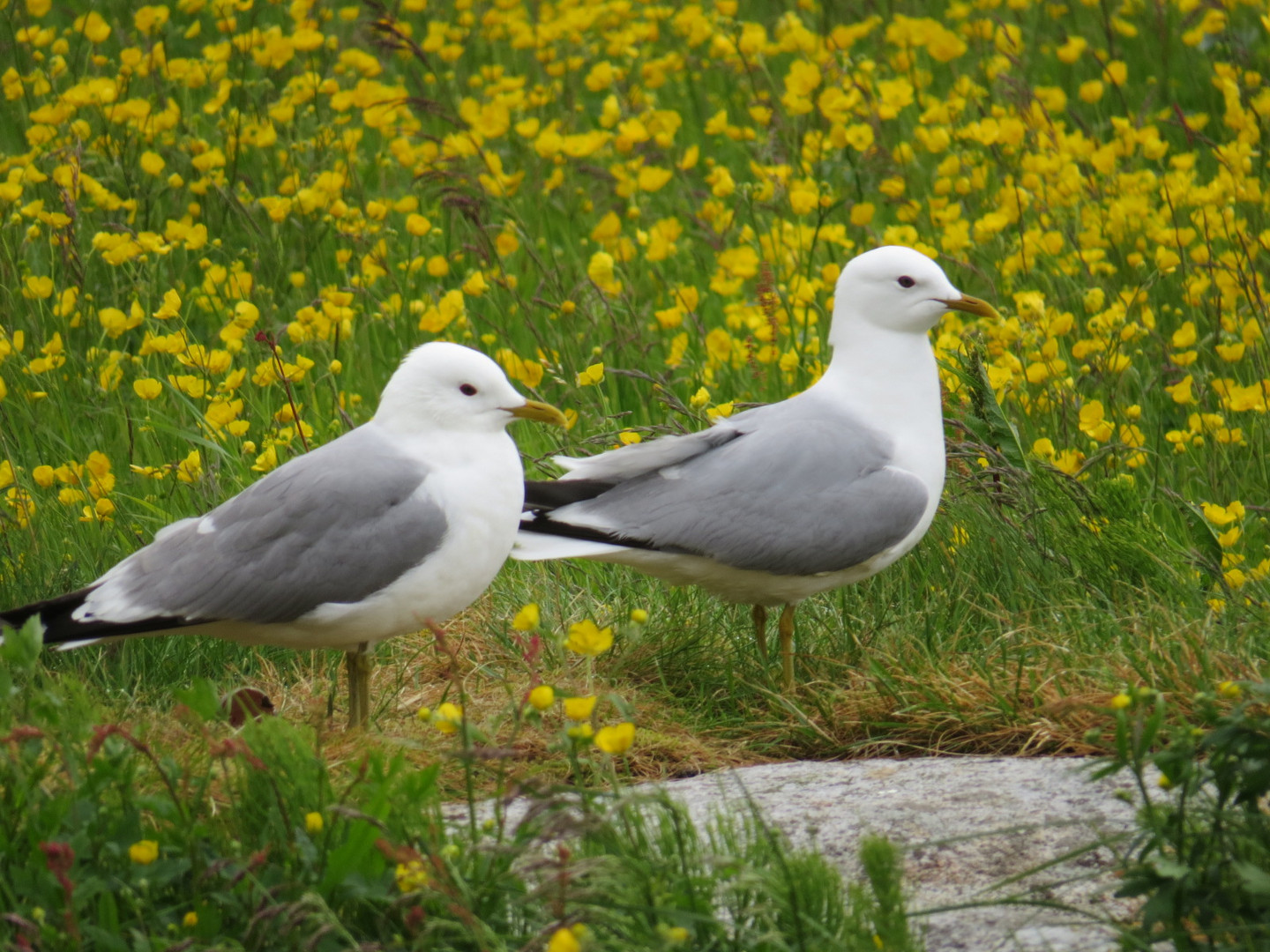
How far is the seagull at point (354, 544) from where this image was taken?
342cm

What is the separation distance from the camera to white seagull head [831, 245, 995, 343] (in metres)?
4.14

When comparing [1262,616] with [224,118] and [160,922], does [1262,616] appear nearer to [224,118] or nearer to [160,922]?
[160,922]

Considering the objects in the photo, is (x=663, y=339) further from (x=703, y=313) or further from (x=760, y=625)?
(x=760, y=625)

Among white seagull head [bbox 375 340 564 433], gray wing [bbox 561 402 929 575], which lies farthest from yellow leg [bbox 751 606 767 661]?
white seagull head [bbox 375 340 564 433]

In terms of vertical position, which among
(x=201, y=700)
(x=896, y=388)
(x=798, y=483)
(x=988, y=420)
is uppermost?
(x=896, y=388)

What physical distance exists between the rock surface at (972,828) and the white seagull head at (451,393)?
3.17 feet

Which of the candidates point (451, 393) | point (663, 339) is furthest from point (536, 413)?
point (663, 339)

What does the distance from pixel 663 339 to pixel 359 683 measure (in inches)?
108

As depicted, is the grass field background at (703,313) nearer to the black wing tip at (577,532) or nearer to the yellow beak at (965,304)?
the black wing tip at (577,532)

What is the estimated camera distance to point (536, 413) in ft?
12.0

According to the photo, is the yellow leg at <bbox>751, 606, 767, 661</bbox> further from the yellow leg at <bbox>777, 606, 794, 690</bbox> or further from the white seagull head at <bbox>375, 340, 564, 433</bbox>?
the white seagull head at <bbox>375, 340, 564, 433</bbox>

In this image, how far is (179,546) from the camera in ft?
11.7

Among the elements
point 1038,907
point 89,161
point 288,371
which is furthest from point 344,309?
point 1038,907

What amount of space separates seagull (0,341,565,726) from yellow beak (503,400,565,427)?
0.01m
